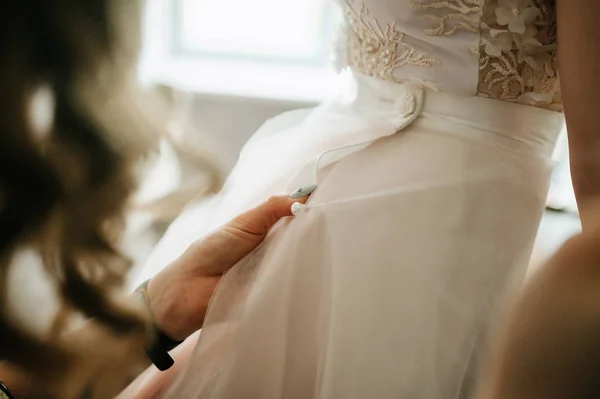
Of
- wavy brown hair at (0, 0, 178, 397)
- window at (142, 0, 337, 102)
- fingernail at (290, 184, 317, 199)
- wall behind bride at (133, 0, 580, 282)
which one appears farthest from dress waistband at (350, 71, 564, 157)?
window at (142, 0, 337, 102)

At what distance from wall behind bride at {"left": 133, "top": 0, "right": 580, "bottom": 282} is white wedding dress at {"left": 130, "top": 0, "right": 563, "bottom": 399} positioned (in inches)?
21.9

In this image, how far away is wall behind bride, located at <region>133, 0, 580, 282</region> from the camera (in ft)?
4.07

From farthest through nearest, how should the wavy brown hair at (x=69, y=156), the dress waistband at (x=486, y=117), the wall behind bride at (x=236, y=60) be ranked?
the wall behind bride at (x=236, y=60)
the dress waistband at (x=486, y=117)
the wavy brown hair at (x=69, y=156)

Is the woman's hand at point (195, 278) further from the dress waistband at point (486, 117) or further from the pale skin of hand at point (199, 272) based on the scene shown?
the dress waistband at point (486, 117)

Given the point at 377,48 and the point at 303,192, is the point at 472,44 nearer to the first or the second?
the point at 377,48

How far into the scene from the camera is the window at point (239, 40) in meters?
1.33

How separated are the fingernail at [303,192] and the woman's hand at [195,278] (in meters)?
0.06

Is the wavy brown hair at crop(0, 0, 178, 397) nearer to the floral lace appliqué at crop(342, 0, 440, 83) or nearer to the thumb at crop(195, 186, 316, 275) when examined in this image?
the thumb at crop(195, 186, 316, 275)

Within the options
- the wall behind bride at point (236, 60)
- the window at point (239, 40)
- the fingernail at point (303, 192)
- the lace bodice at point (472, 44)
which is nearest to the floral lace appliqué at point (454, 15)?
the lace bodice at point (472, 44)

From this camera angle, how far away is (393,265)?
19.3 inches

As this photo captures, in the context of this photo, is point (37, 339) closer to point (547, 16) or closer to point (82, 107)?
point (82, 107)

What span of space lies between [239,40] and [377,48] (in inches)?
37.1

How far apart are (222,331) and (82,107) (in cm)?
25

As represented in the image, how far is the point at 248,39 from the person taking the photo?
1.42 metres
